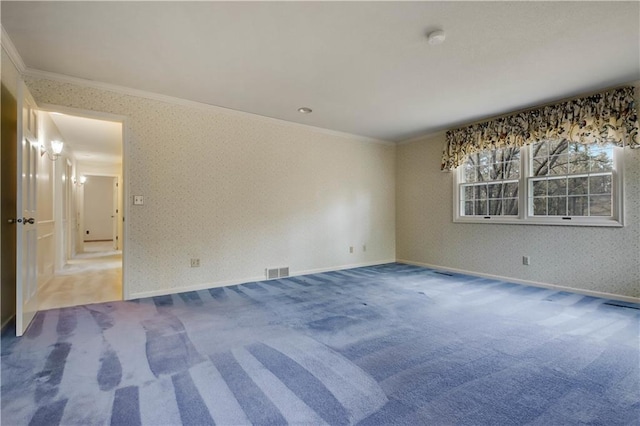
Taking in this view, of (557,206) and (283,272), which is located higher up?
(557,206)

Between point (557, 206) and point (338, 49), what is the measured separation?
374cm

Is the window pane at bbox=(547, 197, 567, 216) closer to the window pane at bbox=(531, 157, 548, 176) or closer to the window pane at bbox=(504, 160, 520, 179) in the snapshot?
the window pane at bbox=(531, 157, 548, 176)

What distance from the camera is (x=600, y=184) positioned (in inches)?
147

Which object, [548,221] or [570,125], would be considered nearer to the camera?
[570,125]

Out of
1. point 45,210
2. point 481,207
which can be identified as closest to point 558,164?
point 481,207

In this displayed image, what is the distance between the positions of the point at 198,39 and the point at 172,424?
2.77 meters

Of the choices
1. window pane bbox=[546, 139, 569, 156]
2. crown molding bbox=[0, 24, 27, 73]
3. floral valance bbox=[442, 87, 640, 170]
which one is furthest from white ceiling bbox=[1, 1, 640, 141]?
window pane bbox=[546, 139, 569, 156]

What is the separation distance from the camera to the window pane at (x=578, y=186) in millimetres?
3846

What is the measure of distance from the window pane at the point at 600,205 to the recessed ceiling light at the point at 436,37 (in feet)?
10.2

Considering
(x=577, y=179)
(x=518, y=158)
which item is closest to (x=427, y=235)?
(x=518, y=158)

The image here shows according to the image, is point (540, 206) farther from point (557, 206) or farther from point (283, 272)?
point (283, 272)

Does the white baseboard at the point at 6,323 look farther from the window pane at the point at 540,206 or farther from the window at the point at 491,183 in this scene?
the window pane at the point at 540,206

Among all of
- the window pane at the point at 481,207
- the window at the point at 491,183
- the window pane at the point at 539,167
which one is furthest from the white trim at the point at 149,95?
the window pane at the point at 539,167

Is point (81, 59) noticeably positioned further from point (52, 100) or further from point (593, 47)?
point (593, 47)
